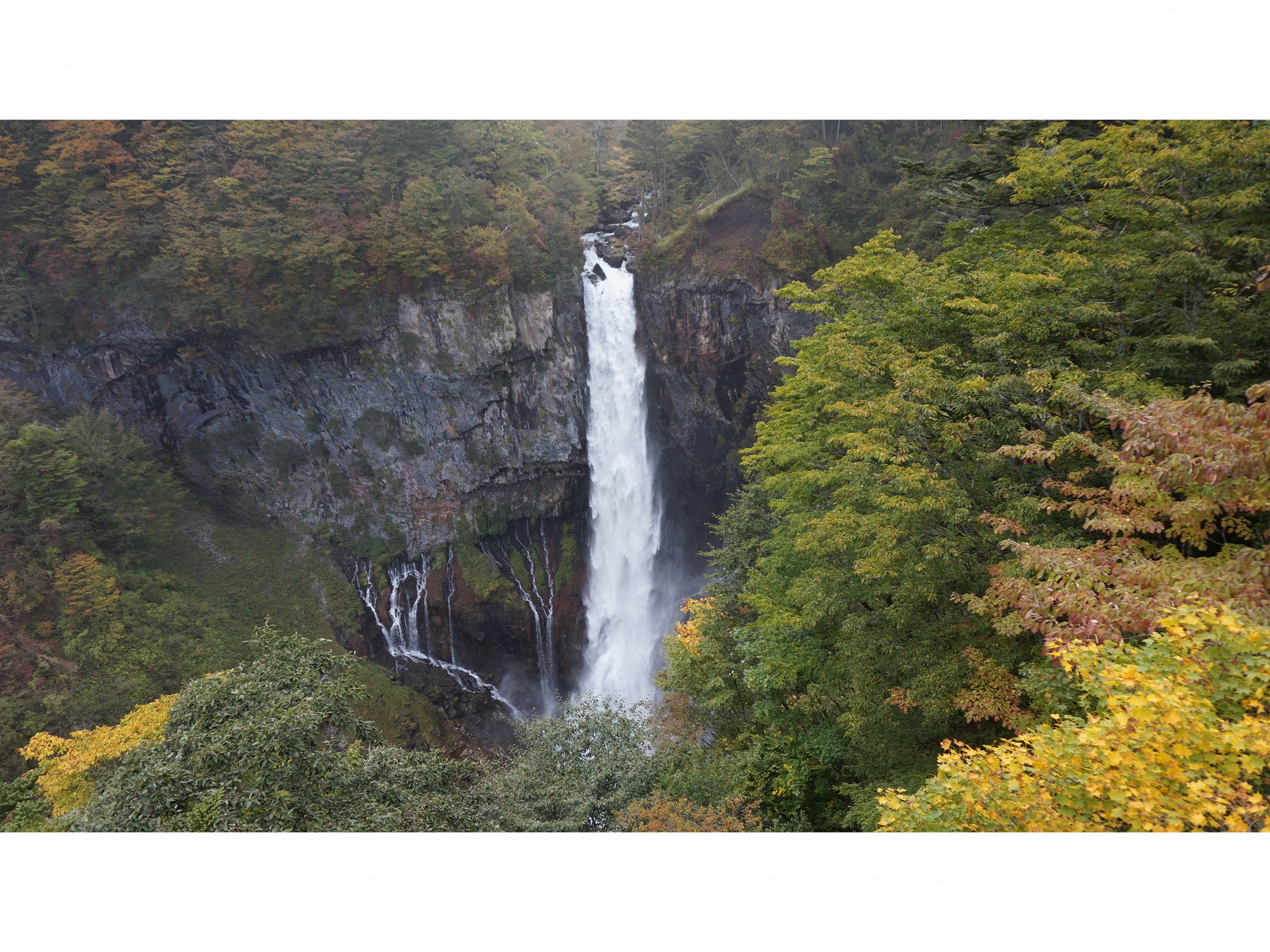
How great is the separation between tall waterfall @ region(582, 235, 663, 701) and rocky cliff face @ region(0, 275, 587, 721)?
2.22 ft

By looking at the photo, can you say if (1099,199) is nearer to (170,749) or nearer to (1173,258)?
(1173,258)

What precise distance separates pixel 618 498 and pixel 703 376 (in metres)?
5.19

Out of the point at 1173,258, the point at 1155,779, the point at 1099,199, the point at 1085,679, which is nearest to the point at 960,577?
the point at 1085,679

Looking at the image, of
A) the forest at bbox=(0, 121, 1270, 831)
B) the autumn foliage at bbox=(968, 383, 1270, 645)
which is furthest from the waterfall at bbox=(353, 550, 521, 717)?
the autumn foliage at bbox=(968, 383, 1270, 645)

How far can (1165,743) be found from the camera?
3703mm

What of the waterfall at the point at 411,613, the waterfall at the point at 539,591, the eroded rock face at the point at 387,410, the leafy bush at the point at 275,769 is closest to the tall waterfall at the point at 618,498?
the eroded rock face at the point at 387,410

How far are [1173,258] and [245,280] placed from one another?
20.8 m

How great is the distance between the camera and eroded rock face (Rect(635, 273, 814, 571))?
18.1 m

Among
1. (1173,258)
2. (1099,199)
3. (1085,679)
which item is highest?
(1099,199)

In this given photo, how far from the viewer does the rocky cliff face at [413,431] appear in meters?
18.9

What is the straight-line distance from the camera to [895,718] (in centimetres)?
728

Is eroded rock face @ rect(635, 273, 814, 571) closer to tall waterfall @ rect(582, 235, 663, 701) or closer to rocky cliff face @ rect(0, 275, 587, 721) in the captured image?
tall waterfall @ rect(582, 235, 663, 701)

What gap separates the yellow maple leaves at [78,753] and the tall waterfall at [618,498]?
1250 centimetres

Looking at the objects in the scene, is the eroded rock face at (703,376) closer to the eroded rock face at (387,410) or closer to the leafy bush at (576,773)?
the eroded rock face at (387,410)
